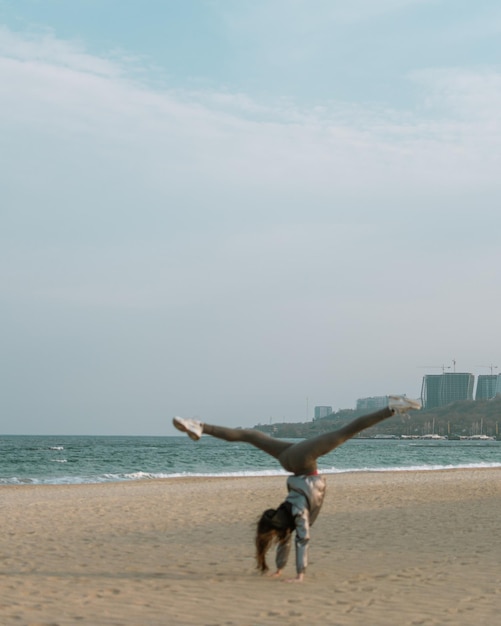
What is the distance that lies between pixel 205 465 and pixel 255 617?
4836 cm

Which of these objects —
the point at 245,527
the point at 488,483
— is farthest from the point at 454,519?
the point at 488,483

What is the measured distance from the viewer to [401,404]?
8.48m

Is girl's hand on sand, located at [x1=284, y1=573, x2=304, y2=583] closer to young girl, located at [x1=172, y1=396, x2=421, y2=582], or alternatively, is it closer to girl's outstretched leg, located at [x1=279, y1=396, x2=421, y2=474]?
young girl, located at [x1=172, y1=396, x2=421, y2=582]

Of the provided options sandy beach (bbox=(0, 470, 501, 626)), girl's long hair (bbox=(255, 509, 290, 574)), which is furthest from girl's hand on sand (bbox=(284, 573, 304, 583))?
girl's long hair (bbox=(255, 509, 290, 574))

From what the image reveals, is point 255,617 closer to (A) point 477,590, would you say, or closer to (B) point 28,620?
(B) point 28,620

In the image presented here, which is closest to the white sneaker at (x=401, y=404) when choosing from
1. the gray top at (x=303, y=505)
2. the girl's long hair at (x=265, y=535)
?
the gray top at (x=303, y=505)

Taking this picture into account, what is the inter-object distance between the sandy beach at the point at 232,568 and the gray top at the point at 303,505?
0.36 metres

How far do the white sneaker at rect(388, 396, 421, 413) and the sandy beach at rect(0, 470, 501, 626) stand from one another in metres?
1.78

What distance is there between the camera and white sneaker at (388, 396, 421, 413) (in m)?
8.44

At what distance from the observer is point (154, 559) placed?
10.7 meters

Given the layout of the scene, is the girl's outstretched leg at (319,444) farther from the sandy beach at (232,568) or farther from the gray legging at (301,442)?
the sandy beach at (232,568)

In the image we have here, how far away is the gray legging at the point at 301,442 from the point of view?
880cm

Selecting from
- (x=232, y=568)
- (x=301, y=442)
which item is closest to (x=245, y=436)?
(x=301, y=442)

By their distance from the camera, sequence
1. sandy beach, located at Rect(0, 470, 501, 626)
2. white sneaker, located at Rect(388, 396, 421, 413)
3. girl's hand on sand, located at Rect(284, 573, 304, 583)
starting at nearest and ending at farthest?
sandy beach, located at Rect(0, 470, 501, 626) < white sneaker, located at Rect(388, 396, 421, 413) < girl's hand on sand, located at Rect(284, 573, 304, 583)
